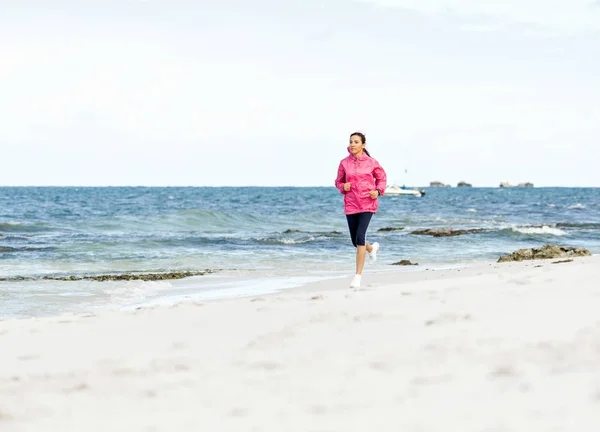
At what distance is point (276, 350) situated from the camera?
509 cm

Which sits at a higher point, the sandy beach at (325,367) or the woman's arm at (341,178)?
the woman's arm at (341,178)

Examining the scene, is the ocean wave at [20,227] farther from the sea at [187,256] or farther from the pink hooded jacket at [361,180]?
the pink hooded jacket at [361,180]

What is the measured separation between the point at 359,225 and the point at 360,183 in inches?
20.5

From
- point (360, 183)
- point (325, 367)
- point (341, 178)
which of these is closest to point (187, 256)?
point (341, 178)

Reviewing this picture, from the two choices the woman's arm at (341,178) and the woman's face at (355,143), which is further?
the woman's arm at (341,178)

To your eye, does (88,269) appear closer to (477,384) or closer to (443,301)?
(443,301)

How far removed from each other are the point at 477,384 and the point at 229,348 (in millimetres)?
1871

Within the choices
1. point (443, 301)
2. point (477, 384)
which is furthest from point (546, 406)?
point (443, 301)

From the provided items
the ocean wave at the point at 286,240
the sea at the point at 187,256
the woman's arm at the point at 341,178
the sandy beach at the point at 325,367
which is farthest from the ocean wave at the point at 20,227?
the sandy beach at the point at 325,367

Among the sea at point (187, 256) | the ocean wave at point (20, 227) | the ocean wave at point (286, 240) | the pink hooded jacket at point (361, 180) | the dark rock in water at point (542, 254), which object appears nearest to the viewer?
the pink hooded jacket at point (361, 180)

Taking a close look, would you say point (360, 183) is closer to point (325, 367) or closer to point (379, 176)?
point (379, 176)

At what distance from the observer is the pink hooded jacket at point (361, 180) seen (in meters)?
8.75

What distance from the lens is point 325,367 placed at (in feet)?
15.2

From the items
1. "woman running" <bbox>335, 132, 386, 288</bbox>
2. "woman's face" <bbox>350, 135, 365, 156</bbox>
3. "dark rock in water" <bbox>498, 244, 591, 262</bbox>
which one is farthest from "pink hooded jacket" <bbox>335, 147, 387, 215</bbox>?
"dark rock in water" <bbox>498, 244, 591, 262</bbox>
